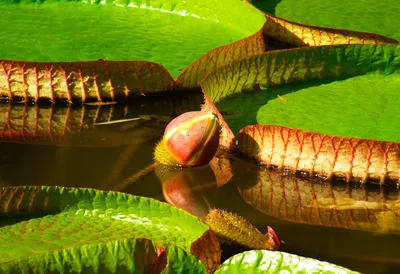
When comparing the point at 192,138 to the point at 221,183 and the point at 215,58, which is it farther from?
the point at 215,58

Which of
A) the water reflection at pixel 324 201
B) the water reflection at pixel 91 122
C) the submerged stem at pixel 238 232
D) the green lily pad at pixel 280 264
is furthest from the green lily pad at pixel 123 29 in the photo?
the green lily pad at pixel 280 264

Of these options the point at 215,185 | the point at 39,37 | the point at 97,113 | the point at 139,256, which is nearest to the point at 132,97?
the point at 97,113

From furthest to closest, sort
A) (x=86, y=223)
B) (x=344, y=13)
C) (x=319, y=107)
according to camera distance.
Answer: (x=344, y=13) → (x=319, y=107) → (x=86, y=223)

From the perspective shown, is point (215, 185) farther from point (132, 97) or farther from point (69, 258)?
point (69, 258)

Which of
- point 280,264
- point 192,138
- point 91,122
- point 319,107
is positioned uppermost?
point 280,264

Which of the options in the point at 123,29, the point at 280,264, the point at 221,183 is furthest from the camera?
the point at 123,29

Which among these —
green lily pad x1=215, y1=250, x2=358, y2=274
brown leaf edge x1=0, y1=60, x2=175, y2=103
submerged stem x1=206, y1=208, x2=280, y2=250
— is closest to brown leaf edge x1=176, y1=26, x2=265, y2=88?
brown leaf edge x1=0, y1=60, x2=175, y2=103

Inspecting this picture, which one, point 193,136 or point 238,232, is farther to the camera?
point 193,136

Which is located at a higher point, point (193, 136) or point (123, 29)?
point (193, 136)

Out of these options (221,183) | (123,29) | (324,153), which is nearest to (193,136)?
(221,183)
